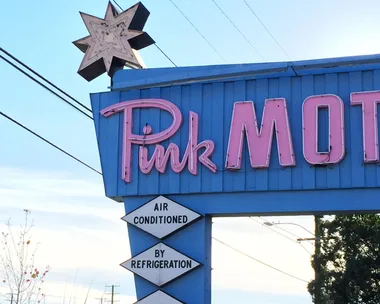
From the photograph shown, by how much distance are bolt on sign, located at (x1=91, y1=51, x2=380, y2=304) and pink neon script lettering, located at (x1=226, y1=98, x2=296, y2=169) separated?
0.02 metres

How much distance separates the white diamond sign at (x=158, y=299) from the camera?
11.4m

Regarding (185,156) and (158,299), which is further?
A: (185,156)

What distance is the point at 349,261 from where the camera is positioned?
30406 mm

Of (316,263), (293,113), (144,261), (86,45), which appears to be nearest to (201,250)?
(144,261)

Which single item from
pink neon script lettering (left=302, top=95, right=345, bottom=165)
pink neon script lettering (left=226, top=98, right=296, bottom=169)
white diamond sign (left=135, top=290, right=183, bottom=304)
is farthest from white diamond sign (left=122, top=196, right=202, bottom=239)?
pink neon script lettering (left=302, top=95, right=345, bottom=165)

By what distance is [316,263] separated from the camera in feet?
98.6

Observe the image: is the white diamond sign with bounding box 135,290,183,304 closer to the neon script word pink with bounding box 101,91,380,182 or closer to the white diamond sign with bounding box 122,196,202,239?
the white diamond sign with bounding box 122,196,202,239

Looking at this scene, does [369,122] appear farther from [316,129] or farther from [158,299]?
[158,299]

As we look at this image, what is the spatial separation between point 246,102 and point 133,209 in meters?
2.41

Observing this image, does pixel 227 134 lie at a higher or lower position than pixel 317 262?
lower

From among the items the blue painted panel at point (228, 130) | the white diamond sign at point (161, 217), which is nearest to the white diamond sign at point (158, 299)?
the white diamond sign at point (161, 217)

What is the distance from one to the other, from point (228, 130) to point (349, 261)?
66.4 ft

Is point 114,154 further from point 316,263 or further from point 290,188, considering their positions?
point 316,263

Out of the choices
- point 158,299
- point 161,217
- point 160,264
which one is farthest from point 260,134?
point 158,299
